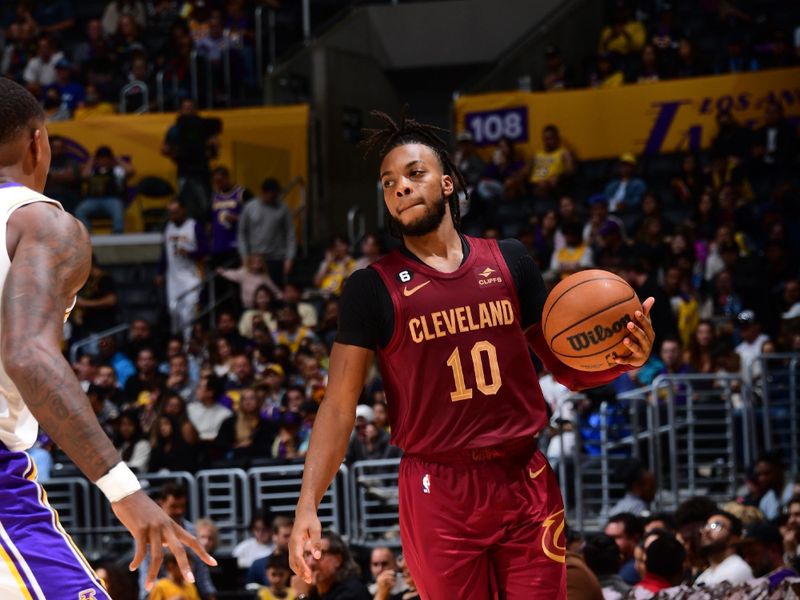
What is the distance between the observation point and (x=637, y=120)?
18.2 m

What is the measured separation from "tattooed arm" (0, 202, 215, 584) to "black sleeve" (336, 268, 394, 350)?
1522 millimetres

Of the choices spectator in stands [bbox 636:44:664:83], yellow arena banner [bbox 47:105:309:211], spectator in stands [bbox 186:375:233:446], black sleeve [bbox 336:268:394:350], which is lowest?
spectator in stands [bbox 186:375:233:446]

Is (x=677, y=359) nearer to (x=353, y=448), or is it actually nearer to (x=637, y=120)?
(x=353, y=448)

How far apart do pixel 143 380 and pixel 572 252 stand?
4710mm

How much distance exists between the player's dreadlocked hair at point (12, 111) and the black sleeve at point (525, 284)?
194 cm

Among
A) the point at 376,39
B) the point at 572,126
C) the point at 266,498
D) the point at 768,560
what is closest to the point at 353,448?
the point at 266,498

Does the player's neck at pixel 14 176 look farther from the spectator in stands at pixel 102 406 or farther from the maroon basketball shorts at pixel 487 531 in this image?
the spectator in stands at pixel 102 406

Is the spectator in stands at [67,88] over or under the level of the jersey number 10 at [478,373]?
over

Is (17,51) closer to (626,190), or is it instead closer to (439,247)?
(626,190)

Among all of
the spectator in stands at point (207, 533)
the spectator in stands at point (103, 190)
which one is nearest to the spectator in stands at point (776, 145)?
the spectator in stands at point (103, 190)

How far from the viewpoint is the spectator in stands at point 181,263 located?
17469 millimetres

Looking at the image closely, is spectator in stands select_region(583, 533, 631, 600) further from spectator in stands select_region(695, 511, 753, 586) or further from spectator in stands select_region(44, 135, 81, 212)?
spectator in stands select_region(44, 135, 81, 212)

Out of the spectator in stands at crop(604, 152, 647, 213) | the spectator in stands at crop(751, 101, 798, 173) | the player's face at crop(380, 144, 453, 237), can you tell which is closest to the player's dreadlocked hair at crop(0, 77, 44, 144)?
the player's face at crop(380, 144, 453, 237)

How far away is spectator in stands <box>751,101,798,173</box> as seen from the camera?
16.7m
